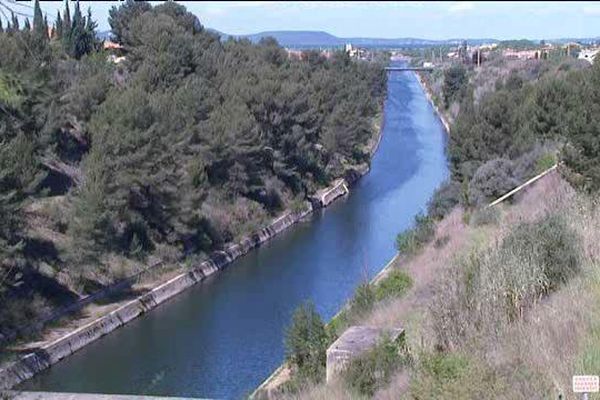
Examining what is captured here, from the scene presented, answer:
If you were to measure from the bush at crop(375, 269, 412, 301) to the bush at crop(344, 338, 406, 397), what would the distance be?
17.9 feet

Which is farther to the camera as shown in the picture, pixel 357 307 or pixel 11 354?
pixel 11 354

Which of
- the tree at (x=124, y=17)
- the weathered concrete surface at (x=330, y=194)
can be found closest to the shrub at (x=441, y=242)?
the weathered concrete surface at (x=330, y=194)

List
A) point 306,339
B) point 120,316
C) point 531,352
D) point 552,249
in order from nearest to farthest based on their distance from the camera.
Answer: point 531,352 < point 552,249 < point 306,339 < point 120,316

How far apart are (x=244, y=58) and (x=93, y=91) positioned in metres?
13.5

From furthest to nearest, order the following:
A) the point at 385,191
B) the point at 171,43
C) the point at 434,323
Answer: the point at 385,191 < the point at 171,43 < the point at 434,323

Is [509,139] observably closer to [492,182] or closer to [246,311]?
[492,182]

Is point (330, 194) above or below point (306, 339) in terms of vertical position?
below

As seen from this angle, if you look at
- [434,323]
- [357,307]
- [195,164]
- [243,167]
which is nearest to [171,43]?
[243,167]


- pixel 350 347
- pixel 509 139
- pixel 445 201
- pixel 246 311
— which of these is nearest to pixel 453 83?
pixel 509 139

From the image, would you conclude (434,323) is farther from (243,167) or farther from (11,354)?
(243,167)

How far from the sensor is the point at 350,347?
332 inches

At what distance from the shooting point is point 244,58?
1364 inches

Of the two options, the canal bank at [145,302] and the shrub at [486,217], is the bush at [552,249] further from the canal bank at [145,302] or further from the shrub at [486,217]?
the shrub at [486,217]

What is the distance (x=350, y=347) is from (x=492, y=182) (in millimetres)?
11880
